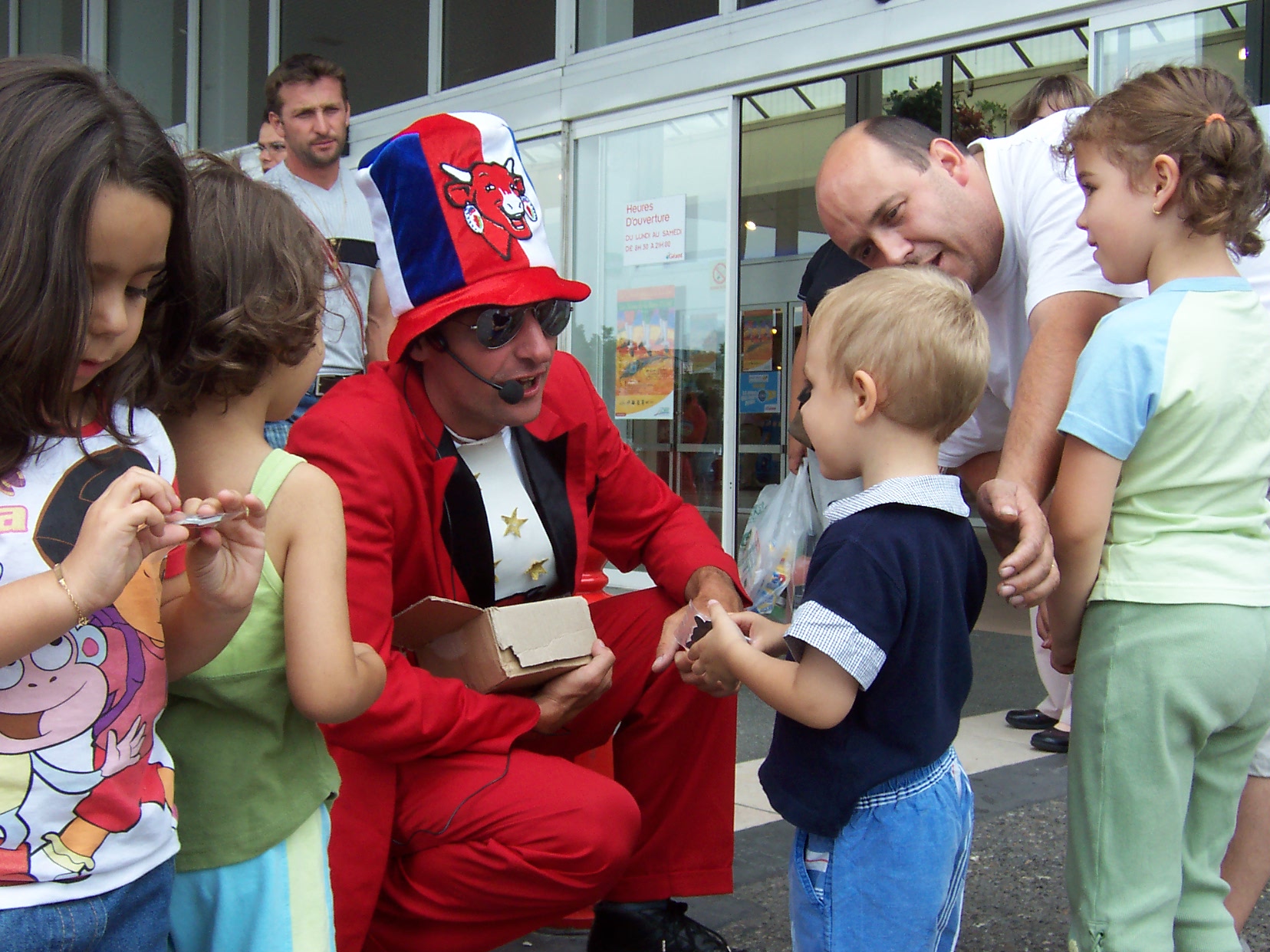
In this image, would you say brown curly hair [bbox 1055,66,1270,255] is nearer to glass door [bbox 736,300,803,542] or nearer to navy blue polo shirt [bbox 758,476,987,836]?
navy blue polo shirt [bbox 758,476,987,836]

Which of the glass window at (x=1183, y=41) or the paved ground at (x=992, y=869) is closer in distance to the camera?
the paved ground at (x=992, y=869)

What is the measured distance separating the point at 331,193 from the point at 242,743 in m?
3.26

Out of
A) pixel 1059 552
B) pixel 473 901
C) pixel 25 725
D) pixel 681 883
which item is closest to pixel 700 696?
pixel 681 883

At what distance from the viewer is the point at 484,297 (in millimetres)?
2098

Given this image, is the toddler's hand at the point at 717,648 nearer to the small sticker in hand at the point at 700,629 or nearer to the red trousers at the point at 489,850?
the small sticker in hand at the point at 700,629

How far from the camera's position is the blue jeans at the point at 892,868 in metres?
1.75

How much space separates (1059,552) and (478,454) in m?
1.10

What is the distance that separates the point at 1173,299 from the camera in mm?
1865

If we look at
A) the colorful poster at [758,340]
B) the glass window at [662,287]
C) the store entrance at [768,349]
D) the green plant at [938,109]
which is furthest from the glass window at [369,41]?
the colorful poster at [758,340]

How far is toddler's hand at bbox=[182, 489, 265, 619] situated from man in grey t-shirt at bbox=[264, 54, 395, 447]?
7.88ft

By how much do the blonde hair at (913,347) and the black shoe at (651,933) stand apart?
1097 mm

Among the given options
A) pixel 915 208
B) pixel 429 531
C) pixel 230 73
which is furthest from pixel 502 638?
pixel 230 73

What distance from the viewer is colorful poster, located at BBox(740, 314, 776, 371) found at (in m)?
13.5

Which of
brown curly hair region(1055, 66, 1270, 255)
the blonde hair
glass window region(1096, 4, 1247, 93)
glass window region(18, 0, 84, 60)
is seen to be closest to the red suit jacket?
the blonde hair
